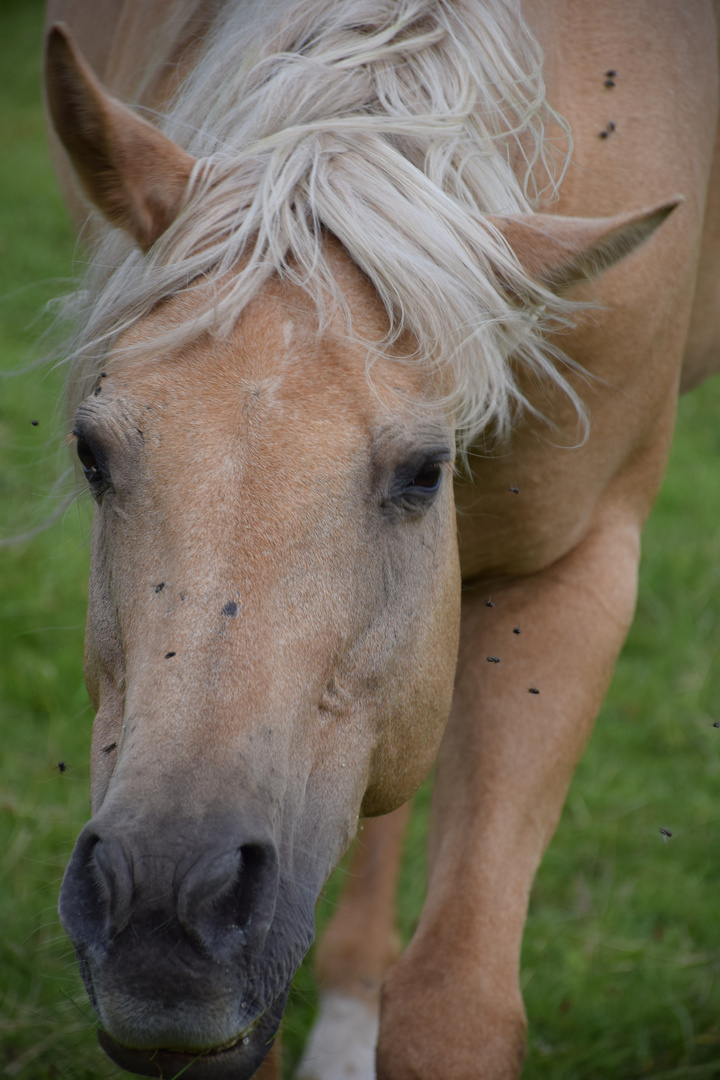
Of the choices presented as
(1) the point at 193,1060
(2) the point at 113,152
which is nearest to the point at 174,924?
(1) the point at 193,1060

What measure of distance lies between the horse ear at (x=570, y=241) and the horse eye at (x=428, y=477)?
0.44 metres

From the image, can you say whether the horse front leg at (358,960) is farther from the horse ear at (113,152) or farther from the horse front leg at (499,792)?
the horse ear at (113,152)

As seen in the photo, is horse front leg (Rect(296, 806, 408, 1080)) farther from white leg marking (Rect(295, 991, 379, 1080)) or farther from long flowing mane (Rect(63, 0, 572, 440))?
long flowing mane (Rect(63, 0, 572, 440))

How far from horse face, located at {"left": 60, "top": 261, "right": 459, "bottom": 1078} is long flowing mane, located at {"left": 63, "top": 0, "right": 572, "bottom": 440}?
0.08 meters

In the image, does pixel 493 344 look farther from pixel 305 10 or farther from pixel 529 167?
pixel 305 10

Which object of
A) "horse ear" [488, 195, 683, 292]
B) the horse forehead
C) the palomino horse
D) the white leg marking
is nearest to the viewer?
the palomino horse

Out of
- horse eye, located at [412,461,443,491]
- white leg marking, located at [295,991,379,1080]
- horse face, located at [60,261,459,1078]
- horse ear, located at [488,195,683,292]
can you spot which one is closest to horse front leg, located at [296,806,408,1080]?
white leg marking, located at [295,991,379,1080]

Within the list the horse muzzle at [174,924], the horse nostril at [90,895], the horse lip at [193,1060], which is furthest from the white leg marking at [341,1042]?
the horse nostril at [90,895]

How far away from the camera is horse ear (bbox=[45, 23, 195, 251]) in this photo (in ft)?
6.36

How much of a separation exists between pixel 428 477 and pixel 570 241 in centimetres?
54

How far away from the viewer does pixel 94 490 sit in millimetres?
2051

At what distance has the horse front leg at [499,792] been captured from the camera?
2.36m

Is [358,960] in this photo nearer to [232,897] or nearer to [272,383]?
[232,897]

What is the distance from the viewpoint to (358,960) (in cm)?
349
